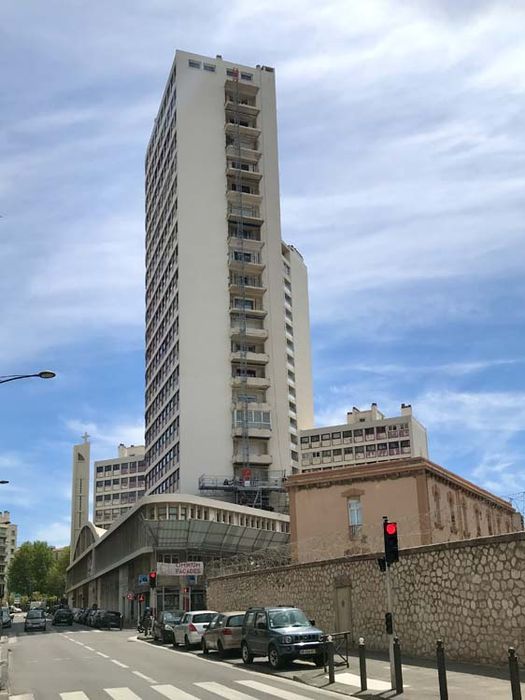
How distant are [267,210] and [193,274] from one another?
14.4 metres

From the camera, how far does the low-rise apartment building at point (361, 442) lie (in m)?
117

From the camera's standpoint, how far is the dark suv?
1920cm

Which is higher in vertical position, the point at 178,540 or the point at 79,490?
the point at 79,490

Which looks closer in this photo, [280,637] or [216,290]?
[280,637]

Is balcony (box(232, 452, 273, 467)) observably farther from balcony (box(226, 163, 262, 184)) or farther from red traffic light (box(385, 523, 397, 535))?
red traffic light (box(385, 523, 397, 535))

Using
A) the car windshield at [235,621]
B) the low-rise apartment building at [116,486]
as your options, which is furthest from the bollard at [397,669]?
the low-rise apartment building at [116,486]

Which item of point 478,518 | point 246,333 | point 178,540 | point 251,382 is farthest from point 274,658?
point 246,333

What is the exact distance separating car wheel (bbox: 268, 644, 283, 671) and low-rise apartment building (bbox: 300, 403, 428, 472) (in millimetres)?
98574

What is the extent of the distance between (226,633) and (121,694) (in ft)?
29.1

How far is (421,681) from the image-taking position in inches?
615

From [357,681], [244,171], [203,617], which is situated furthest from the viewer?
[244,171]

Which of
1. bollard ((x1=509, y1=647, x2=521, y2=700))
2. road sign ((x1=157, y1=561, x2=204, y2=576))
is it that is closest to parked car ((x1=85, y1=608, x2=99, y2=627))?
road sign ((x1=157, y1=561, x2=204, y2=576))

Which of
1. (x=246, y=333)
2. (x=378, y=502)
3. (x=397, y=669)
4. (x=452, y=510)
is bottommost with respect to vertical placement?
(x=397, y=669)

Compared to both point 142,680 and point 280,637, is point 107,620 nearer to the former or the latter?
point 280,637
